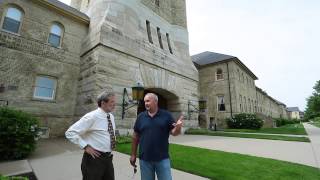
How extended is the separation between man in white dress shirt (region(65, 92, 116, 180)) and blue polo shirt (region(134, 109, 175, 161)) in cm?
49

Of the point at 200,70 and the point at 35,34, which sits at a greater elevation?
the point at 200,70

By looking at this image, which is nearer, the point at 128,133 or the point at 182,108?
the point at 128,133

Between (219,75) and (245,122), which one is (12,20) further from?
(219,75)

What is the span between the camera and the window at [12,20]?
10516mm

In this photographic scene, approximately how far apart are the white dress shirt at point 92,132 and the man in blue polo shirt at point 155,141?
22.1 inches

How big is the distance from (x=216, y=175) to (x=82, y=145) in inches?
124

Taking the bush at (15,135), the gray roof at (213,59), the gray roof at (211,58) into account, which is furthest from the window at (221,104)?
the bush at (15,135)

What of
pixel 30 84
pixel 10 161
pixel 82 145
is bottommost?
pixel 10 161

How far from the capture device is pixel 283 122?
46594 mm

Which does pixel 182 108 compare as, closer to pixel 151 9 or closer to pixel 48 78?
pixel 151 9

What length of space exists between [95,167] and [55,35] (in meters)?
12.2

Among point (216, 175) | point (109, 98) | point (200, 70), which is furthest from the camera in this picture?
point (200, 70)

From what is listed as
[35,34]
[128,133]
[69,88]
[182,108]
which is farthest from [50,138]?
[182,108]

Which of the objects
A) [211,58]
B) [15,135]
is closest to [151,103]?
[15,135]
